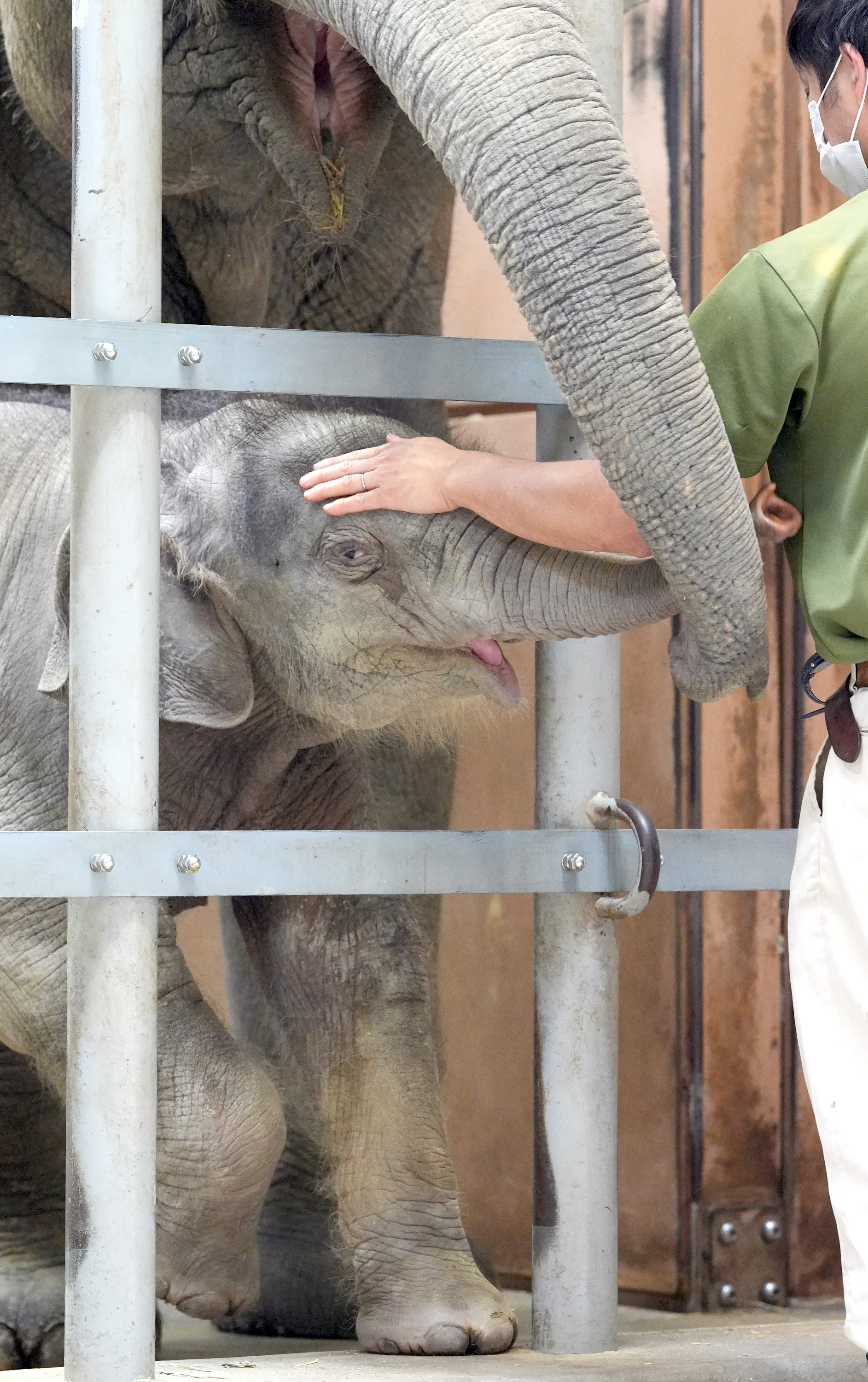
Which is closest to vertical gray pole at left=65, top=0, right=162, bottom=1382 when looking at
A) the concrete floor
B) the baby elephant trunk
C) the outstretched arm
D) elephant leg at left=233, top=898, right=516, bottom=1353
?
the concrete floor

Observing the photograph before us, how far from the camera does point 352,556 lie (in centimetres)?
199

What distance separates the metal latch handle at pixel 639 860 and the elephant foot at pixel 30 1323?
0.85 m

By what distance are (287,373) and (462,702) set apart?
451 millimetres

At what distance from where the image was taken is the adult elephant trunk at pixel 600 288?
61.1 inches

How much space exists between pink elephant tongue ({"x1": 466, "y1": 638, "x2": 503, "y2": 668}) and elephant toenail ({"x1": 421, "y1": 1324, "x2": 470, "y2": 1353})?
2.32 feet

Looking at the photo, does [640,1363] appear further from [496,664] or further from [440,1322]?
[496,664]

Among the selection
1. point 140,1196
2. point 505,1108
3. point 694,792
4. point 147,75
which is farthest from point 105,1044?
point 505,1108

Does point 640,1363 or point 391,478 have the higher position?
point 391,478

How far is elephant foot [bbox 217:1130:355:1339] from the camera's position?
8.38ft

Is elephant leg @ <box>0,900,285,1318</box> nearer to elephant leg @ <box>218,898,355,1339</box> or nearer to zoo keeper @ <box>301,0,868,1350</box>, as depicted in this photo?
elephant leg @ <box>218,898,355,1339</box>

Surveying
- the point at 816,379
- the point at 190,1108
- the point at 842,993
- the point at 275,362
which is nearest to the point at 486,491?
the point at 275,362

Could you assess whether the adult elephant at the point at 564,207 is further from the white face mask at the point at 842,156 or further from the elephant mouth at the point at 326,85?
the white face mask at the point at 842,156

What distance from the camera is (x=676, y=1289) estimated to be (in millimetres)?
2793

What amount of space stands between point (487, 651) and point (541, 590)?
201 mm
